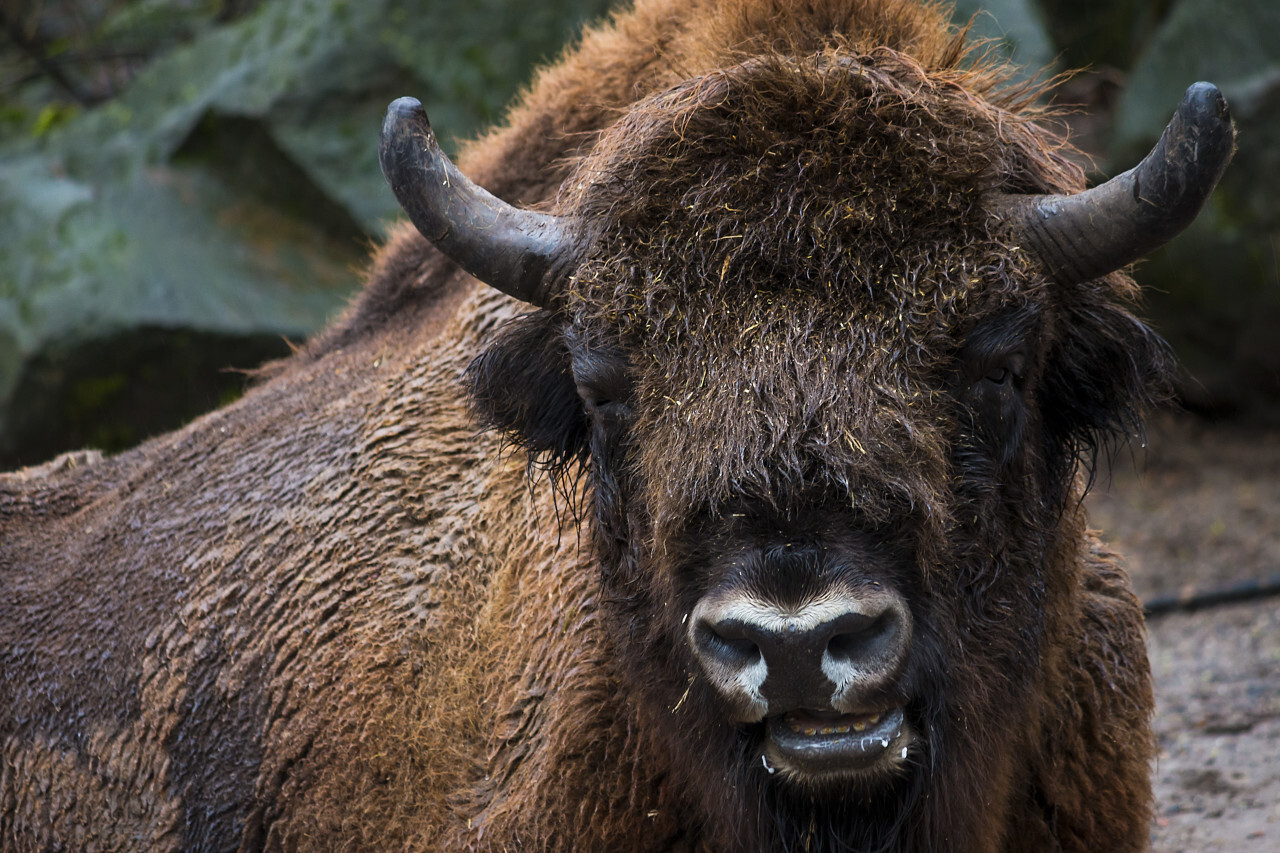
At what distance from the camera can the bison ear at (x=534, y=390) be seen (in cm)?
361

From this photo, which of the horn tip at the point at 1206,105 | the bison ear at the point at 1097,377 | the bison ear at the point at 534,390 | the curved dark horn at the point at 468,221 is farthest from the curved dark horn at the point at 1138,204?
the bison ear at the point at 534,390

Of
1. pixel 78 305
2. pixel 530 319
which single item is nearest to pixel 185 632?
pixel 530 319

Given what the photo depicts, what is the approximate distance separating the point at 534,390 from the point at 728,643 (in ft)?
3.82

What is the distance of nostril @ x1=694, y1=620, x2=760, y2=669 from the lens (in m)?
2.72

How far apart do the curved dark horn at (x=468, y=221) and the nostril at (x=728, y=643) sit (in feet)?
3.60

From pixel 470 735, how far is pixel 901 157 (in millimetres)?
2160

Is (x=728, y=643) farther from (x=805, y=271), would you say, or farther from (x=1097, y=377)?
(x=1097, y=377)

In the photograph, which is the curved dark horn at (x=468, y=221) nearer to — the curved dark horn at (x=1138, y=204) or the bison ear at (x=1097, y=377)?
the curved dark horn at (x=1138, y=204)

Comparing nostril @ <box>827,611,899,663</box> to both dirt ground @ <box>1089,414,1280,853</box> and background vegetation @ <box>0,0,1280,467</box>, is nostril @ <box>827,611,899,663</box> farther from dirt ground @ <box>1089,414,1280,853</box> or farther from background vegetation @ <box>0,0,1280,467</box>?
background vegetation @ <box>0,0,1280,467</box>

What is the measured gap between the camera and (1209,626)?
7977 millimetres

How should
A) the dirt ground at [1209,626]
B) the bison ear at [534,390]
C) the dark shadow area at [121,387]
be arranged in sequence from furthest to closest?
1. the dark shadow area at [121,387]
2. the dirt ground at [1209,626]
3. the bison ear at [534,390]

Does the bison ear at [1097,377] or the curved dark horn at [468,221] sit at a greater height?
the bison ear at [1097,377]

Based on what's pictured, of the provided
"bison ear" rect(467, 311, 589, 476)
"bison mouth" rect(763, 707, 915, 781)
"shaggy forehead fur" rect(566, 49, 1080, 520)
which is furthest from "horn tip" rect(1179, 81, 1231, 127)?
"bison ear" rect(467, 311, 589, 476)

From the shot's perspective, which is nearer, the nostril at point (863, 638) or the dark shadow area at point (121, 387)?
the nostril at point (863, 638)
